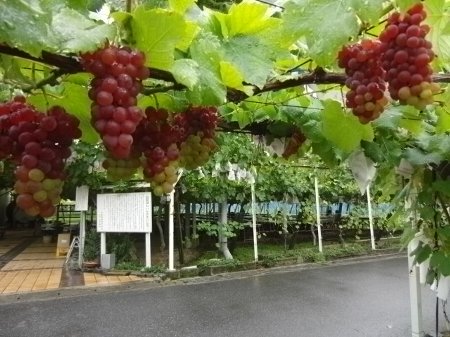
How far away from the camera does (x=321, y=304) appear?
211 inches

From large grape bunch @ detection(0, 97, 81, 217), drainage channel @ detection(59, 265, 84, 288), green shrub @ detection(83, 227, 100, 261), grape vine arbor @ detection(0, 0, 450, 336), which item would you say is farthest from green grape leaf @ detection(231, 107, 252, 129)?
green shrub @ detection(83, 227, 100, 261)

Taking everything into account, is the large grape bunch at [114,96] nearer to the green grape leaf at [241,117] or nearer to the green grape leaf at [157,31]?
the green grape leaf at [157,31]

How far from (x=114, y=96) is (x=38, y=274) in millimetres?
6950

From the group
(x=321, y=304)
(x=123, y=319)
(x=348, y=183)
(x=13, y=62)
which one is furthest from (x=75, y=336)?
(x=348, y=183)

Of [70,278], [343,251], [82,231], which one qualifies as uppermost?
[82,231]

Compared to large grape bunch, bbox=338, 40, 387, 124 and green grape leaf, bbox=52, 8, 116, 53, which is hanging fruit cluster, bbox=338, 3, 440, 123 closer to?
large grape bunch, bbox=338, 40, 387, 124

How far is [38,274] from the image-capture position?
6.66 meters

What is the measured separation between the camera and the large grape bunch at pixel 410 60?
61 cm

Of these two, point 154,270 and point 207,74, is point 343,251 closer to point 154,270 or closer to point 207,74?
point 154,270

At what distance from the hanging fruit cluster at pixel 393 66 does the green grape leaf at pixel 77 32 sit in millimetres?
386

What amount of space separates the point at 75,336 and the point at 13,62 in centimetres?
406

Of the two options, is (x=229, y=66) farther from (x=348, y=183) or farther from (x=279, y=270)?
(x=348, y=183)

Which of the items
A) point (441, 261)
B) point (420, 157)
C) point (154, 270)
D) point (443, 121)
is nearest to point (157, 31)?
point (443, 121)

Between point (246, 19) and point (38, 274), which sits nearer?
point (246, 19)
